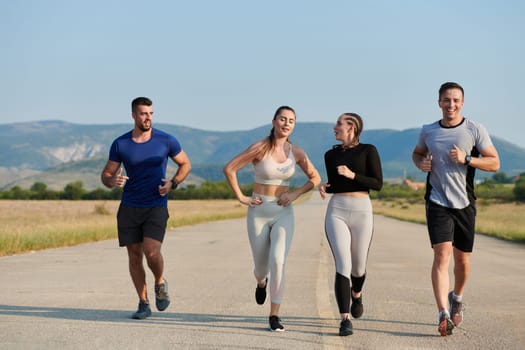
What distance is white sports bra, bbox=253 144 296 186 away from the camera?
25.9ft

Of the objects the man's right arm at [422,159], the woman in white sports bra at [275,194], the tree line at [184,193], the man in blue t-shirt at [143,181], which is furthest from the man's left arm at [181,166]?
the tree line at [184,193]

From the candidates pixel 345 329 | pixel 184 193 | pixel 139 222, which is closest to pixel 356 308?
pixel 345 329

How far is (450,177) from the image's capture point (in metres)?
7.71

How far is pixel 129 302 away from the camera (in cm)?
970

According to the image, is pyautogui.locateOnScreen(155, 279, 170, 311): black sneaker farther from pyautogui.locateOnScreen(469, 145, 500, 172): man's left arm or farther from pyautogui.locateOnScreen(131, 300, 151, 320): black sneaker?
pyautogui.locateOnScreen(469, 145, 500, 172): man's left arm

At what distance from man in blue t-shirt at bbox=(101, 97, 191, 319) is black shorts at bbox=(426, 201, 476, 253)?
2.62 metres

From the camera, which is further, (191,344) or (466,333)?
(466,333)

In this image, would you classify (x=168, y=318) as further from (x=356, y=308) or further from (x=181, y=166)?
(x=356, y=308)

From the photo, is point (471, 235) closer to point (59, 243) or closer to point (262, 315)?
point (262, 315)

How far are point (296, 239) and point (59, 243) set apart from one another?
6.60 metres

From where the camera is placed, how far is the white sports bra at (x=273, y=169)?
7887mm

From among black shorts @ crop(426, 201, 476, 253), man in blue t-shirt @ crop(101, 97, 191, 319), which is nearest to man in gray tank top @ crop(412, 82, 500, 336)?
black shorts @ crop(426, 201, 476, 253)

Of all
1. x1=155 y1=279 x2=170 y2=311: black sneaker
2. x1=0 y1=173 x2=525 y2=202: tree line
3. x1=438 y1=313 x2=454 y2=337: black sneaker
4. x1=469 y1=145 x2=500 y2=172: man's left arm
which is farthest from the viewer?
x1=0 y1=173 x2=525 y2=202: tree line

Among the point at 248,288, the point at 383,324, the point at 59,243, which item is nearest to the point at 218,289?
the point at 248,288
